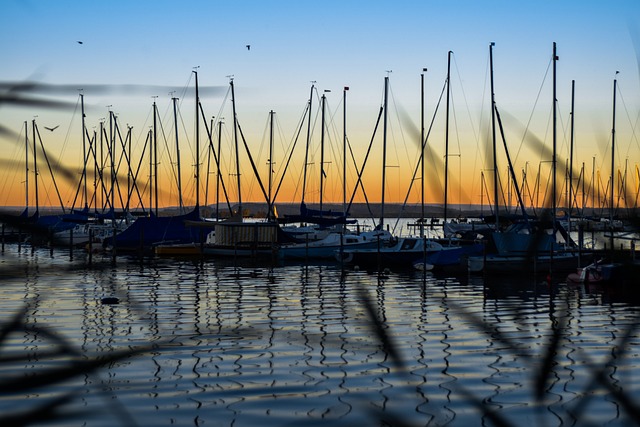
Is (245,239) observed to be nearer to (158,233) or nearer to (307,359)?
(158,233)

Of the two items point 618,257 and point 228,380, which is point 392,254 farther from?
point 618,257

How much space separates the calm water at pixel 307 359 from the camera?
12470mm

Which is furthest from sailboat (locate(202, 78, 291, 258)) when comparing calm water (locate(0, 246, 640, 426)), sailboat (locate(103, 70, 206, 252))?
calm water (locate(0, 246, 640, 426))

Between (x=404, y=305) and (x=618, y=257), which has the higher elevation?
(x=618, y=257)

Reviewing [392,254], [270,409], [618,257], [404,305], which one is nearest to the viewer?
[618,257]

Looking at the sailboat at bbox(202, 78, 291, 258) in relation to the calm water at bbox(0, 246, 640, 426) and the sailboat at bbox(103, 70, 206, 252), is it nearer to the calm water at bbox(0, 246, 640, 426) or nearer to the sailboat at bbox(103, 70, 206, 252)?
the sailboat at bbox(103, 70, 206, 252)

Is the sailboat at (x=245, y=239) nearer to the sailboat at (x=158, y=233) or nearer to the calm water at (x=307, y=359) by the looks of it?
the sailboat at (x=158, y=233)

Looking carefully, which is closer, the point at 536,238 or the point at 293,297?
the point at 536,238

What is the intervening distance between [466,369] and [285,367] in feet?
11.7

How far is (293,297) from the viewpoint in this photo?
109 ft

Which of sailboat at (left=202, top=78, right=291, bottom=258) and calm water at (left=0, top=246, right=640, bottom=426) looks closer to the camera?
calm water at (left=0, top=246, right=640, bottom=426)

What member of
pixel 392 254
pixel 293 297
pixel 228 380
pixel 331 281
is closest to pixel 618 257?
pixel 228 380

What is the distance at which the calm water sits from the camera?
40.9 ft

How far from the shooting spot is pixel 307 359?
18156 mm
